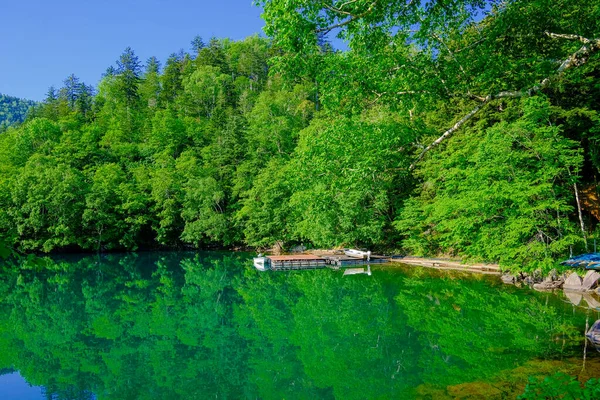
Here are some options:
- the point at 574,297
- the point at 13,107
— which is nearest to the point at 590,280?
the point at 574,297

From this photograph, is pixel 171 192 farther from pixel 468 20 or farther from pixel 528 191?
pixel 468 20

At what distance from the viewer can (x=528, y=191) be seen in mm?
14836

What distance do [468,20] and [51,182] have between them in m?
34.7

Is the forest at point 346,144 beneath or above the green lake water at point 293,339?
above

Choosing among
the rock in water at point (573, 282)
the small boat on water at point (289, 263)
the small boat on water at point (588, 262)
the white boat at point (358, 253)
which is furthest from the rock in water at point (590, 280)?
the small boat on water at point (289, 263)

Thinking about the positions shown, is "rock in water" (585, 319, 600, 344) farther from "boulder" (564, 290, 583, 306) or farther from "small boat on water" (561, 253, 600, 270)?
"boulder" (564, 290, 583, 306)

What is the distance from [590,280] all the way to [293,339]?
10.5 metres

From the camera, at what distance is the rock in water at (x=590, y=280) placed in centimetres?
1459

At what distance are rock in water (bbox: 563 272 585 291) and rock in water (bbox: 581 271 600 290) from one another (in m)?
0.15

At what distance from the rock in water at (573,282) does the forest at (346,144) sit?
88 cm

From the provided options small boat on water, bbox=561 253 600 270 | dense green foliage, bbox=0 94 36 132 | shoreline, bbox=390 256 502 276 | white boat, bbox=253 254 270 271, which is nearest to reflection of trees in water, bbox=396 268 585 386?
small boat on water, bbox=561 253 600 270

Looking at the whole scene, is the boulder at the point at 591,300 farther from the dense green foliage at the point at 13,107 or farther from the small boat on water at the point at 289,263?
the dense green foliage at the point at 13,107

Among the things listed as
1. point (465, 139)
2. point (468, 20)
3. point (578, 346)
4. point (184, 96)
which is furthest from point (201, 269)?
point (184, 96)

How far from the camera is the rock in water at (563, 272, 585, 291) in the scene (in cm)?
1505
